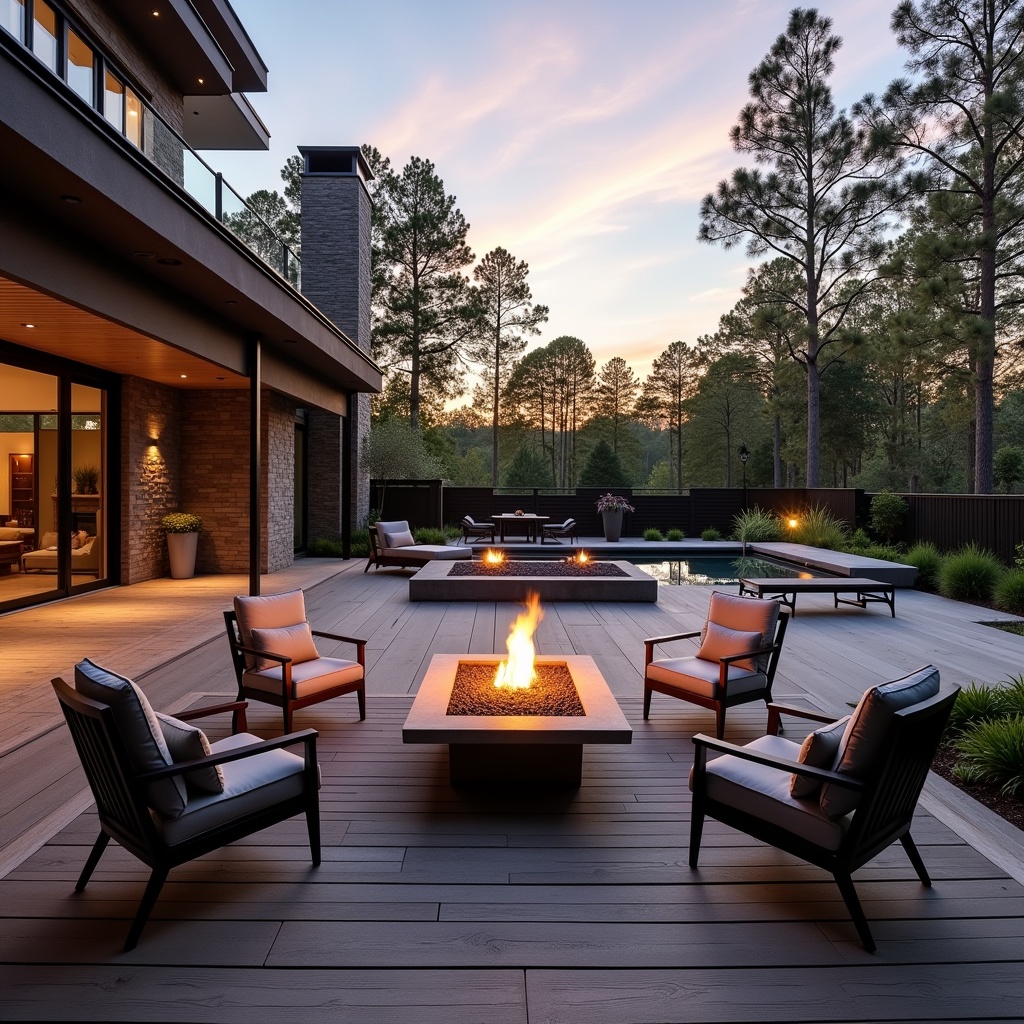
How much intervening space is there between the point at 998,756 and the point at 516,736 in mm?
2421

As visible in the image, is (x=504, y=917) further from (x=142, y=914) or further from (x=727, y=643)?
(x=727, y=643)

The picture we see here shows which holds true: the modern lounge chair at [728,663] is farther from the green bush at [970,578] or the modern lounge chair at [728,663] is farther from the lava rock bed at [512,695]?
Result: the green bush at [970,578]

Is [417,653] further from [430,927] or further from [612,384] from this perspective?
[612,384]

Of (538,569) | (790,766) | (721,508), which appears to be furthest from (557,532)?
(790,766)

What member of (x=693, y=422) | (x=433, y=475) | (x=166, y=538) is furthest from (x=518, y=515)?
(x=693, y=422)

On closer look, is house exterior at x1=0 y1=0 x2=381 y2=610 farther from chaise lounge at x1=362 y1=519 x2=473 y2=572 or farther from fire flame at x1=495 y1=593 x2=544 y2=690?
fire flame at x1=495 y1=593 x2=544 y2=690

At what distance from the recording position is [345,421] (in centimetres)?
1388

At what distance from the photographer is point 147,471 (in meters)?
10.2

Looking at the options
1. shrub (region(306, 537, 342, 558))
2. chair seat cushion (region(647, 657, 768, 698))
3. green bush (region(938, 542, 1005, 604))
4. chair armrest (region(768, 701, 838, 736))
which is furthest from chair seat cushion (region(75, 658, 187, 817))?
shrub (region(306, 537, 342, 558))

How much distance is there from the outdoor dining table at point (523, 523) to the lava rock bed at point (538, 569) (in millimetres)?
5328

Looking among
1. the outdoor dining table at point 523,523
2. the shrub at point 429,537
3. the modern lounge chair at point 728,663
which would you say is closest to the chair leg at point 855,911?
the modern lounge chair at point 728,663

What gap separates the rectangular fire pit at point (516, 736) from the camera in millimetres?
3080

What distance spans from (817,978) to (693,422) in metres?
33.3

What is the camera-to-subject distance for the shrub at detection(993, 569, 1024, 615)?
8.16m
